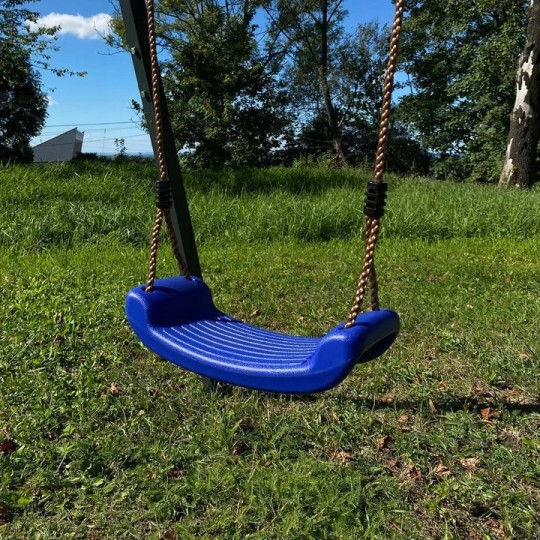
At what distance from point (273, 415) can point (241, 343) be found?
79 cm

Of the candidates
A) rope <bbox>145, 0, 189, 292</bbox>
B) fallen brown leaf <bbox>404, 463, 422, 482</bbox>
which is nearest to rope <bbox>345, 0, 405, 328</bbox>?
rope <bbox>145, 0, 189, 292</bbox>

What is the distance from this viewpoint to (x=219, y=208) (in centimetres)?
643

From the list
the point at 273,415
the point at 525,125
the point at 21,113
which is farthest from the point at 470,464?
the point at 21,113

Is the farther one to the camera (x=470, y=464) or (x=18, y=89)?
(x=18, y=89)

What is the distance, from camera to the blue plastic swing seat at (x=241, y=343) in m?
1.66

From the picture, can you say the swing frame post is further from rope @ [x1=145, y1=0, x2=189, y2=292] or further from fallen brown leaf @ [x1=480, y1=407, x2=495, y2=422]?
fallen brown leaf @ [x1=480, y1=407, x2=495, y2=422]

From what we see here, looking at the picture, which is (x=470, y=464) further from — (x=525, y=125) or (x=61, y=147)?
(x=61, y=147)

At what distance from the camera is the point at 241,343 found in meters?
2.00

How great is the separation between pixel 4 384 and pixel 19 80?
14.7 m

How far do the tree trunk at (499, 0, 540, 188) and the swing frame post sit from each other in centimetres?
937

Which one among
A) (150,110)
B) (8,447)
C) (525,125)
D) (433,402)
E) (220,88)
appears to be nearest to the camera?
(8,447)

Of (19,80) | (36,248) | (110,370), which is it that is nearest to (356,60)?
(19,80)

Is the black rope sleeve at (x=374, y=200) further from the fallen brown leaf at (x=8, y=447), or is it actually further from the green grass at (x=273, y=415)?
the fallen brown leaf at (x=8, y=447)

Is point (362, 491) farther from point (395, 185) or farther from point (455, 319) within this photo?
point (395, 185)
